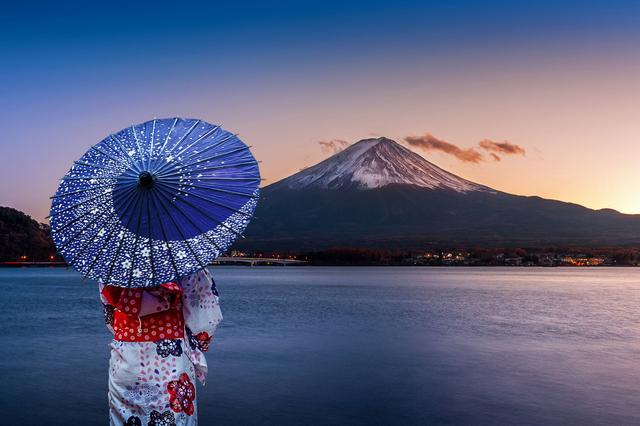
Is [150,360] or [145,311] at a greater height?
[145,311]

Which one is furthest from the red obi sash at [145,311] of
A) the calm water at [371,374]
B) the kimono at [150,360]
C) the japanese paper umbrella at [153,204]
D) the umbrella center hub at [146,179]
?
the calm water at [371,374]

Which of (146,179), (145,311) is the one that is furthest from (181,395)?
(146,179)

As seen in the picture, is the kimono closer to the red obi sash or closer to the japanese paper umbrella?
the red obi sash

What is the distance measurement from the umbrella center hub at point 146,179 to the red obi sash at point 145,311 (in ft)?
1.59

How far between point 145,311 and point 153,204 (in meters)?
0.51

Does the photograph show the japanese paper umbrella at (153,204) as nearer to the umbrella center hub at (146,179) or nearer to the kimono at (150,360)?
the umbrella center hub at (146,179)

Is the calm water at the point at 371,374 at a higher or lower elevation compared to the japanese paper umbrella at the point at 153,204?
lower

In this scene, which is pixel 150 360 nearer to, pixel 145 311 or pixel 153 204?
pixel 145 311

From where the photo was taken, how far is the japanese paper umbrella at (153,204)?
133 inches

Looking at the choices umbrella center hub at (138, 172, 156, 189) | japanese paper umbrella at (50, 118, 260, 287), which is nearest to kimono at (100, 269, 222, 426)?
japanese paper umbrella at (50, 118, 260, 287)

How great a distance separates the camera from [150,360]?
11.1 ft

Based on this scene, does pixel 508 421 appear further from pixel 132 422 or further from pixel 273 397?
pixel 132 422

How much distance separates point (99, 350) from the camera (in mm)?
13766

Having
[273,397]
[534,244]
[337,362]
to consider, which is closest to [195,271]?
[273,397]
